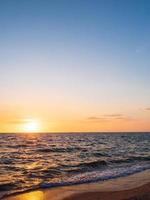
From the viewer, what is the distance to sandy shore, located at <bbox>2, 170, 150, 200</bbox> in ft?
44.7

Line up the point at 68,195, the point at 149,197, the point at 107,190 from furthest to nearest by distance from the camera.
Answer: the point at 107,190, the point at 68,195, the point at 149,197

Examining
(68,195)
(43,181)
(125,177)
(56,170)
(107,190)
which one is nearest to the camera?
(68,195)

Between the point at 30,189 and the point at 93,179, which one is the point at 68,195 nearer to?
the point at 30,189

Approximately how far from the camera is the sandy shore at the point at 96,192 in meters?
13.6

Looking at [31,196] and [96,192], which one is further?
[96,192]

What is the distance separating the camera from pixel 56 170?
941 inches

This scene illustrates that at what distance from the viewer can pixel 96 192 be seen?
1492 centimetres

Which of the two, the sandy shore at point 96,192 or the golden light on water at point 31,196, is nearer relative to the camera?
the sandy shore at point 96,192

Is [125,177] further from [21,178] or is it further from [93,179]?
[21,178]

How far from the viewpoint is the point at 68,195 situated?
1438 cm

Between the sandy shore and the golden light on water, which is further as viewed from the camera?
the golden light on water

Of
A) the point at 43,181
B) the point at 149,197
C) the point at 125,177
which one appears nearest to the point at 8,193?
the point at 43,181

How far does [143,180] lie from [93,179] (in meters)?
3.31

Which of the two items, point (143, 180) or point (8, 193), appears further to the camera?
point (143, 180)
